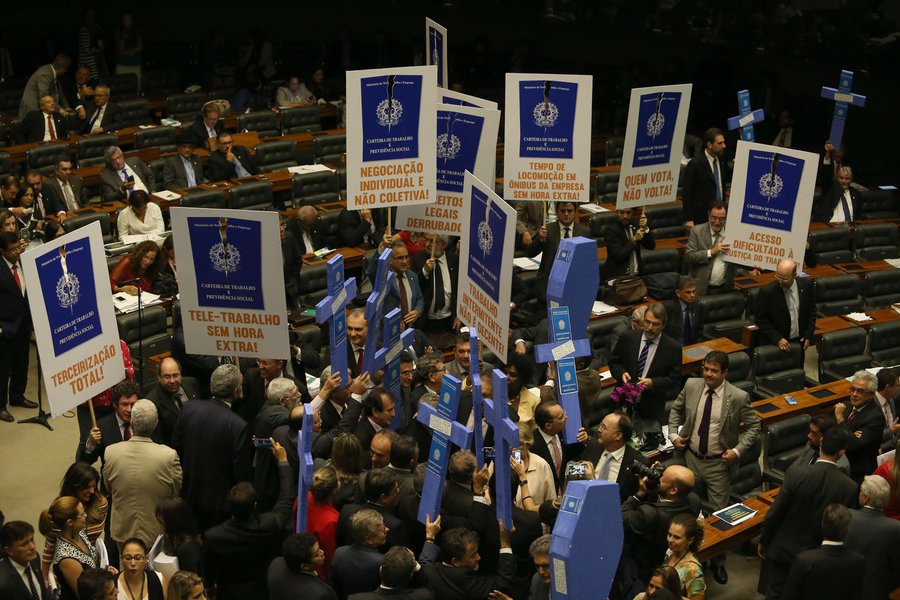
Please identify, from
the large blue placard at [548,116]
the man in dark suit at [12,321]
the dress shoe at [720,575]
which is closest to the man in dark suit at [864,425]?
the dress shoe at [720,575]

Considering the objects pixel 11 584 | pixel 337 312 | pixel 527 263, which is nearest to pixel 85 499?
pixel 11 584

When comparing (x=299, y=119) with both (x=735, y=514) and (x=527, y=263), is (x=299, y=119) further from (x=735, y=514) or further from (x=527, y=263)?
(x=735, y=514)

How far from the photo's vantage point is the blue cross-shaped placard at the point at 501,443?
714 cm

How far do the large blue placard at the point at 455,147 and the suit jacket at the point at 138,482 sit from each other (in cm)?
416

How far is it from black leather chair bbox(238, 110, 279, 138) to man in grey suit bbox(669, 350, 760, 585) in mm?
9547

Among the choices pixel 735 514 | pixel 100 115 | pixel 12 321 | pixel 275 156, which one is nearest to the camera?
pixel 735 514

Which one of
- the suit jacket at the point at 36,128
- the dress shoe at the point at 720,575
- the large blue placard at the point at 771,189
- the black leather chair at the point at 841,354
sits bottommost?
the dress shoe at the point at 720,575

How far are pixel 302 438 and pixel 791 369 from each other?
20.7ft

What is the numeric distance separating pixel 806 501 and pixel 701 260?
4958 millimetres

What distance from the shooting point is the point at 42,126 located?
15828 millimetres

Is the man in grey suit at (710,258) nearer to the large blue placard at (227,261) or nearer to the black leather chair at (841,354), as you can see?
the black leather chair at (841,354)

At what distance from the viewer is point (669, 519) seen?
7.63m

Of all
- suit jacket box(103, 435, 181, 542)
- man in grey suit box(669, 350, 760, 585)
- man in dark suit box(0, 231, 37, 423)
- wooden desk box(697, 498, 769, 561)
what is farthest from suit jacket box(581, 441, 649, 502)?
man in dark suit box(0, 231, 37, 423)

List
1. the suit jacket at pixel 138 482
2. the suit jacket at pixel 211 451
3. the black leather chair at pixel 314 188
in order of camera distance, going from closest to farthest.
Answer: the suit jacket at pixel 138 482
the suit jacket at pixel 211 451
the black leather chair at pixel 314 188
